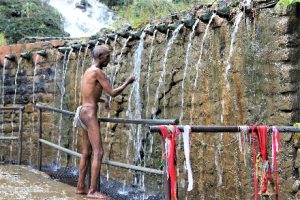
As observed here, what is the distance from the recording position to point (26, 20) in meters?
12.8

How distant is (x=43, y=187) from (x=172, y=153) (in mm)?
3055

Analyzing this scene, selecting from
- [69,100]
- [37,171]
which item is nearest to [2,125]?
[69,100]

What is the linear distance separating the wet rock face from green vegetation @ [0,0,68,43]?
5.27 meters

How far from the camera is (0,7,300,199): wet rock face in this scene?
4.74 meters

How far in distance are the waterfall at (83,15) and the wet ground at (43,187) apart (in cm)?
704

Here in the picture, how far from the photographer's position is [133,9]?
1161 centimetres

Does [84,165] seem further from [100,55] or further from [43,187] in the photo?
[100,55]

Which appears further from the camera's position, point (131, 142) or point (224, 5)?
point (131, 142)

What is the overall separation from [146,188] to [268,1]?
3.20 meters

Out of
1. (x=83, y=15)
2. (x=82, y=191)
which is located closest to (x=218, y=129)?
(x=82, y=191)

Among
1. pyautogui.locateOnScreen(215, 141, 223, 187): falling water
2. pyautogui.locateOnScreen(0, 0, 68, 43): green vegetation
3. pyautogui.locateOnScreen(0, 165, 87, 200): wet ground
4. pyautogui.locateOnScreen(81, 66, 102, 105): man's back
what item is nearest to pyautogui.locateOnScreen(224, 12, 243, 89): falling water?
pyautogui.locateOnScreen(215, 141, 223, 187): falling water

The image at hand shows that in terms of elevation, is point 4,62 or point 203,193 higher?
point 4,62

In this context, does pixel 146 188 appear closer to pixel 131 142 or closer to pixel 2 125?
pixel 131 142

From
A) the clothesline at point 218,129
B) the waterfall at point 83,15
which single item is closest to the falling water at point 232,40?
the clothesline at point 218,129
